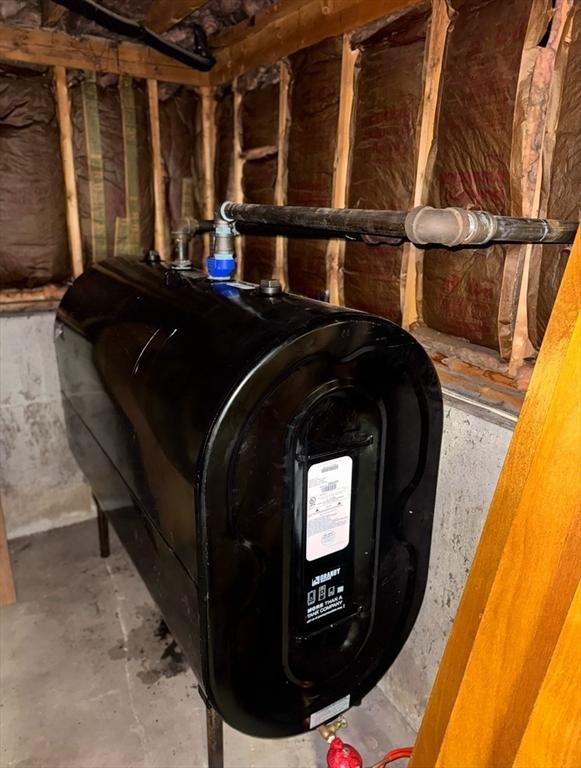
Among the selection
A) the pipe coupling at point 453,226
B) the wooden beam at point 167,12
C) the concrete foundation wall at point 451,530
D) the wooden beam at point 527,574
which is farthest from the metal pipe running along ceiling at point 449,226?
the wooden beam at point 167,12

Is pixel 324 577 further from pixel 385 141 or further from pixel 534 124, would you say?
pixel 385 141

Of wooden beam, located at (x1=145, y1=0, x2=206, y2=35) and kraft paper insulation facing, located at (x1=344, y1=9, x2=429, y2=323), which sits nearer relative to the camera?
kraft paper insulation facing, located at (x1=344, y1=9, x2=429, y2=323)

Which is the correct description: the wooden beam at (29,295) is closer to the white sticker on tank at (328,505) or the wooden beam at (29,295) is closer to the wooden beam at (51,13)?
the wooden beam at (51,13)

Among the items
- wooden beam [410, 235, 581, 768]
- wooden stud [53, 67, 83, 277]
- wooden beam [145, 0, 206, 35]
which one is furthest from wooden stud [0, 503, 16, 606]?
wooden beam [145, 0, 206, 35]

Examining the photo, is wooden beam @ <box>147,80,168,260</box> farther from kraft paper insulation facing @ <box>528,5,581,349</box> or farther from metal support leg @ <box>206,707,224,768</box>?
metal support leg @ <box>206,707,224,768</box>

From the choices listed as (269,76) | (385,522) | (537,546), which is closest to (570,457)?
(537,546)

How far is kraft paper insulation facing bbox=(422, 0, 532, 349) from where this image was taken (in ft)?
4.70

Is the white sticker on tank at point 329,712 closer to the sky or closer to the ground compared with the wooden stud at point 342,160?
closer to the ground

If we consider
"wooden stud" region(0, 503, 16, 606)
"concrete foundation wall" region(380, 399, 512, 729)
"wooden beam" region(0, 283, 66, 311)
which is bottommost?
"wooden stud" region(0, 503, 16, 606)

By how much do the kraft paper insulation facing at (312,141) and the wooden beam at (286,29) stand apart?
0.17ft

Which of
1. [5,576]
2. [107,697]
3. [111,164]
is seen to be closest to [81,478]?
[5,576]

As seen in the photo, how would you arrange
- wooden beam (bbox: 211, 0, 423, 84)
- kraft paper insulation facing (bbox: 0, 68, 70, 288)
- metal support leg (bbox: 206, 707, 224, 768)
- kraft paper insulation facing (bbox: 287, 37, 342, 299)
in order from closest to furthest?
metal support leg (bbox: 206, 707, 224, 768) → wooden beam (bbox: 211, 0, 423, 84) → kraft paper insulation facing (bbox: 287, 37, 342, 299) → kraft paper insulation facing (bbox: 0, 68, 70, 288)

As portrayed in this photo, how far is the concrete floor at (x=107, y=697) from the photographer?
1872mm

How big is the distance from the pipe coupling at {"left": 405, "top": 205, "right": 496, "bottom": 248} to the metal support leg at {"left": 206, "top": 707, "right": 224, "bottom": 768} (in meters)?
1.42
